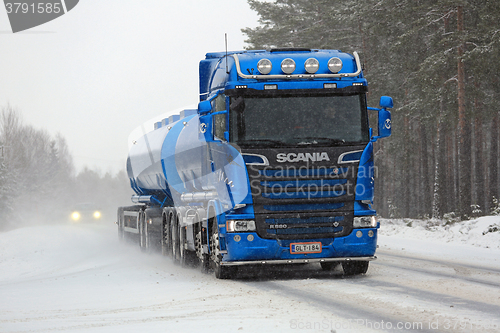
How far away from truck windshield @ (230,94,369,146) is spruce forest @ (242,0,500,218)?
39.8 feet

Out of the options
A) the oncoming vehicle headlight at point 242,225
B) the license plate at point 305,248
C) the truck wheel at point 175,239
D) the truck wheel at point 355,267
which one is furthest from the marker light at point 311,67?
the truck wheel at point 175,239

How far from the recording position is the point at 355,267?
38.6 ft

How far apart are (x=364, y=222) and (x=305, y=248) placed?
3.69 ft


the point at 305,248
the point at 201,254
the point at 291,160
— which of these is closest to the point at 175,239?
the point at 201,254

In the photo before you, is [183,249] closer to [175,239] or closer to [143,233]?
[175,239]

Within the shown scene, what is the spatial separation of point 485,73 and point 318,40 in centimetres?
1501

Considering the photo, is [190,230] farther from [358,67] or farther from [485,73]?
[485,73]

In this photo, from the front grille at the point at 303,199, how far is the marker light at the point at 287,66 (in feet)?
5.31

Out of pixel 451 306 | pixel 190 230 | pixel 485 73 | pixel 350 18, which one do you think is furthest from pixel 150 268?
pixel 350 18

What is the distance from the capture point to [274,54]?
11.6 metres

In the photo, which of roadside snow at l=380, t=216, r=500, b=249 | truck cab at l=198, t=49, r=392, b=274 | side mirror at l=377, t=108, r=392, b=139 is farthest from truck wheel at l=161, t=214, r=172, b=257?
roadside snow at l=380, t=216, r=500, b=249

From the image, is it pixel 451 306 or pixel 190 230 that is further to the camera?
pixel 190 230

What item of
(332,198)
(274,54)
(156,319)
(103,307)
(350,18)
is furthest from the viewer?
(350,18)

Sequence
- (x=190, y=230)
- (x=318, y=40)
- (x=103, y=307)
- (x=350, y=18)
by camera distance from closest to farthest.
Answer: (x=103, y=307) < (x=190, y=230) < (x=350, y=18) < (x=318, y=40)
